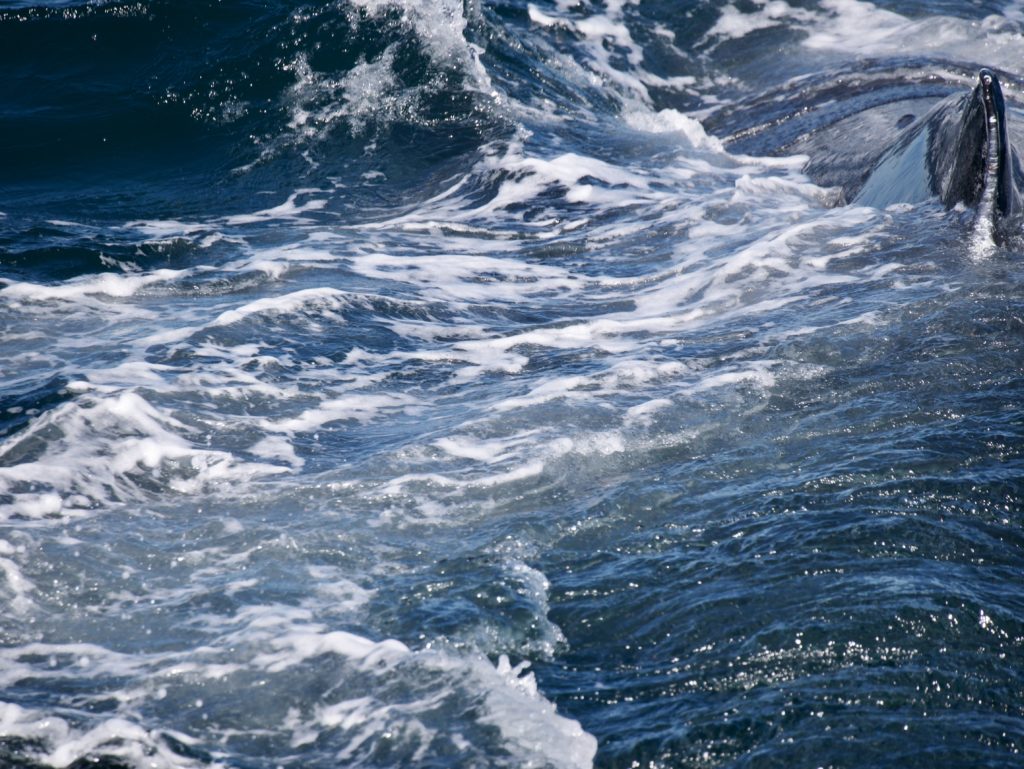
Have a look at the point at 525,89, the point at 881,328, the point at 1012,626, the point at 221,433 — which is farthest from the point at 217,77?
the point at 1012,626

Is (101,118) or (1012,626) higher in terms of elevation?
(101,118)

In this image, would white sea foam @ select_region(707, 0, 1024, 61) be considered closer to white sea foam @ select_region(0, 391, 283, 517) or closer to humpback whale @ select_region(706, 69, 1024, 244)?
humpback whale @ select_region(706, 69, 1024, 244)

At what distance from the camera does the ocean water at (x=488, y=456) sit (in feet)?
10.6

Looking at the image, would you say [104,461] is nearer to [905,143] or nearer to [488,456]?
[488,456]

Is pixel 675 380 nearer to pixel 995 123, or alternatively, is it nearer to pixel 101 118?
pixel 995 123

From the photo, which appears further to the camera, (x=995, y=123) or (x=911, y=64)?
(x=911, y=64)

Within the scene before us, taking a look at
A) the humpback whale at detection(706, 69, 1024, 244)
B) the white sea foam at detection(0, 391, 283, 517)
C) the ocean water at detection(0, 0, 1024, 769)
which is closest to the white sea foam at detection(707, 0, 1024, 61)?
the humpback whale at detection(706, 69, 1024, 244)

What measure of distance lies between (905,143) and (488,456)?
5.51 m

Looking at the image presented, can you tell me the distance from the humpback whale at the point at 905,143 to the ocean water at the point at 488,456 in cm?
28

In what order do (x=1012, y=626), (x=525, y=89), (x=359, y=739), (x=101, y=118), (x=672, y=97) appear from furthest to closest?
(x=672, y=97), (x=525, y=89), (x=101, y=118), (x=1012, y=626), (x=359, y=739)

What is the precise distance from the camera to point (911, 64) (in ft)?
A: 40.6

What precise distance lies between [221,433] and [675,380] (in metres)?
2.29

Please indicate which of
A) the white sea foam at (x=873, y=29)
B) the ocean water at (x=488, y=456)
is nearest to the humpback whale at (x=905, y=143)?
the ocean water at (x=488, y=456)

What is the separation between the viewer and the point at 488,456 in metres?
4.91
